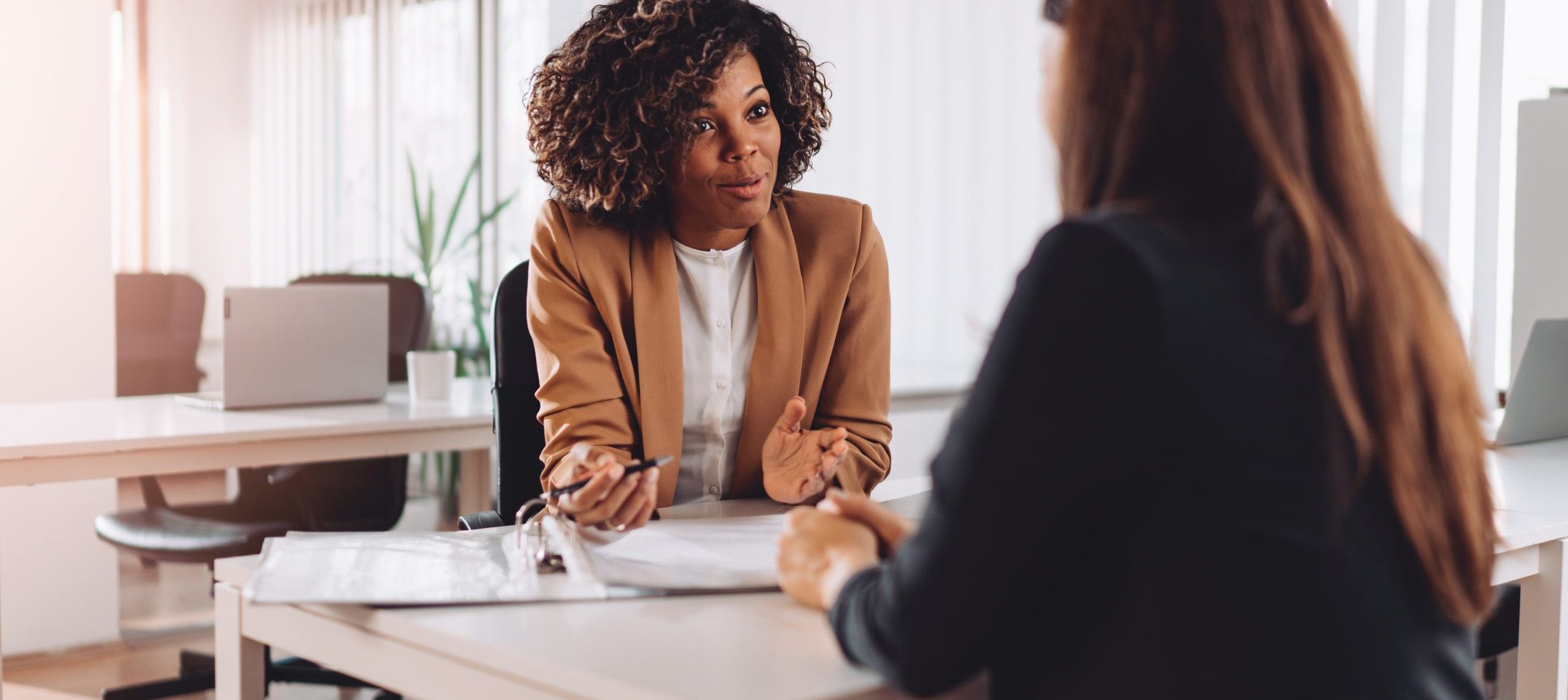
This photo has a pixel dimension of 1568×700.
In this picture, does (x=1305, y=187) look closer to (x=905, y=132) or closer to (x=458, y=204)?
(x=905, y=132)

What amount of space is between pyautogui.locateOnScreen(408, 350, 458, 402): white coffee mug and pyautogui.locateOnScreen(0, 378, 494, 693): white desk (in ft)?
0.13

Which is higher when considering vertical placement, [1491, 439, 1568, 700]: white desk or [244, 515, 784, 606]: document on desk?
[244, 515, 784, 606]: document on desk

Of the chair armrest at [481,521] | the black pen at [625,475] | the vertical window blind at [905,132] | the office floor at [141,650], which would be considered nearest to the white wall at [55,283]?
the office floor at [141,650]

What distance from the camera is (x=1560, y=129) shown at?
2.21 meters

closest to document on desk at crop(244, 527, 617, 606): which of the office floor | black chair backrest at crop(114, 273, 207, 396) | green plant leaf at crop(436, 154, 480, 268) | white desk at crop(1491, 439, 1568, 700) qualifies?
white desk at crop(1491, 439, 1568, 700)

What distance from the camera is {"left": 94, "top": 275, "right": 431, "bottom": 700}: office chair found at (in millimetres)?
2674

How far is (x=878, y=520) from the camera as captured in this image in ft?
3.30

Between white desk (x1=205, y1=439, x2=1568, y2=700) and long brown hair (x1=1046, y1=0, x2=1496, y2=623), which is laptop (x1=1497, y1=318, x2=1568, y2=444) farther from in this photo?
white desk (x1=205, y1=439, x2=1568, y2=700)

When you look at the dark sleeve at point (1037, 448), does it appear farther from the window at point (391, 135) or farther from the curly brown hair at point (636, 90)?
the window at point (391, 135)

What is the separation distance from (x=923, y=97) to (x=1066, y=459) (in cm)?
317

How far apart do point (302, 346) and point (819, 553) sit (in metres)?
2.03

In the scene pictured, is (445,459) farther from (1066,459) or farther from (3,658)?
(1066,459)

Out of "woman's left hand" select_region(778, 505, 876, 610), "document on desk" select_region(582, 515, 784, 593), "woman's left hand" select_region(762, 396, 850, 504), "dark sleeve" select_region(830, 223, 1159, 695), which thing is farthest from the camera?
"woman's left hand" select_region(762, 396, 850, 504)

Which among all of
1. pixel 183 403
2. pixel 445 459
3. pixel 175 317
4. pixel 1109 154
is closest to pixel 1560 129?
pixel 1109 154
